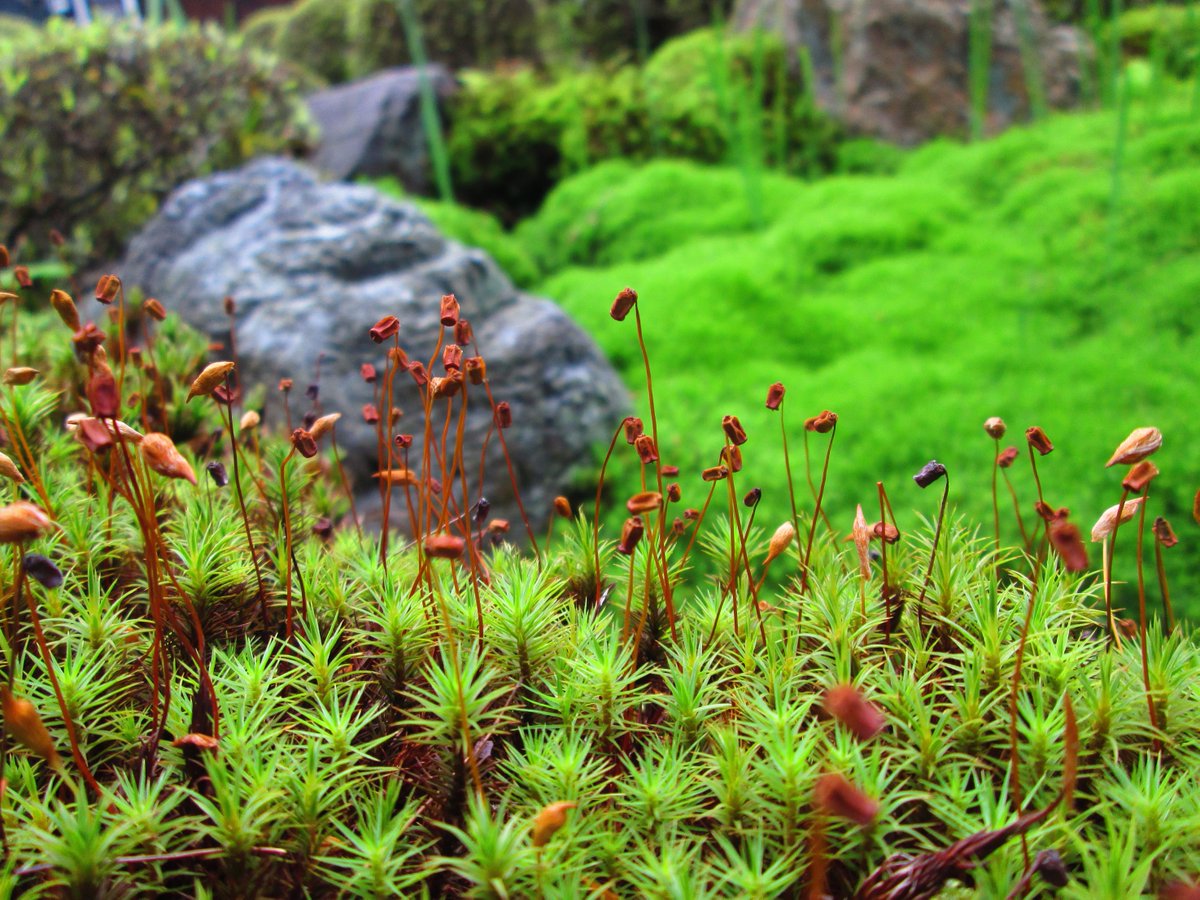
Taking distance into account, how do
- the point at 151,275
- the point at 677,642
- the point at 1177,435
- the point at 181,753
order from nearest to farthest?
the point at 181,753
the point at 677,642
the point at 1177,435
the point at 151,275

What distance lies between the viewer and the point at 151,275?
157 inches

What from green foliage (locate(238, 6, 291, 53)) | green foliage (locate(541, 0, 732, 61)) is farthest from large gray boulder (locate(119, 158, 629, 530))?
green foliage (locate(238, 6, 291, 53))

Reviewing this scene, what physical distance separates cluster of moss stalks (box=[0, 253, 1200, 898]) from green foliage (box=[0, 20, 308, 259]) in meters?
4.66

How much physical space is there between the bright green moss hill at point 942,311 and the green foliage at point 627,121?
1.01 metres

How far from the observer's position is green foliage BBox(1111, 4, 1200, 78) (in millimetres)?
5773

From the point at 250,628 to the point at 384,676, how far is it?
317 mm

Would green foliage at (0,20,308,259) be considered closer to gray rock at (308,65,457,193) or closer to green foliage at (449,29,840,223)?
gray rock at (308,65,457,193)

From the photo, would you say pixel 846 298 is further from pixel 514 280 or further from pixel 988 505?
pixel 514 280

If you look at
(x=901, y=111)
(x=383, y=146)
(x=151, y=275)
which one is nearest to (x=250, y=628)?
(x=151, y=275)

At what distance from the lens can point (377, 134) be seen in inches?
266

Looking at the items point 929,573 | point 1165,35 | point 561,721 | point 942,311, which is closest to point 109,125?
point 942,311

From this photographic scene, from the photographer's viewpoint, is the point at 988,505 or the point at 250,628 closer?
the point at 250,628

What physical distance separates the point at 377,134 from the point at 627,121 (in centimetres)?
227

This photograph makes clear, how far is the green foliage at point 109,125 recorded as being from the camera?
489cm
